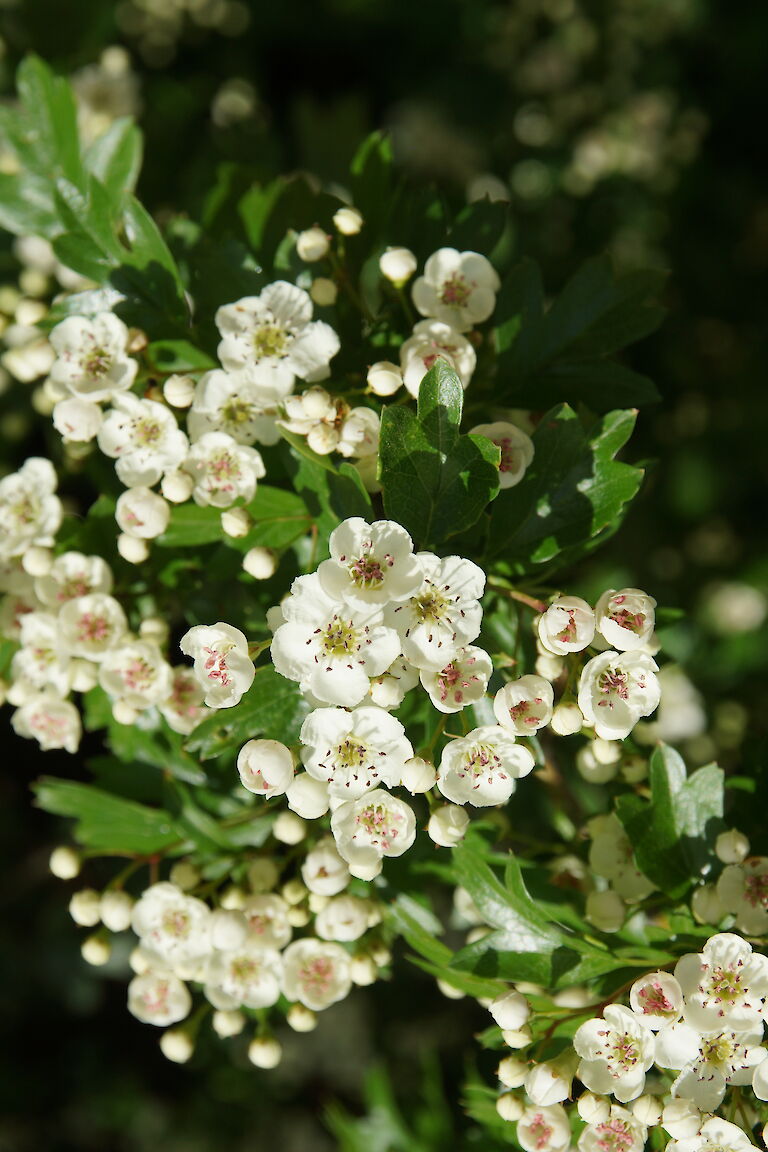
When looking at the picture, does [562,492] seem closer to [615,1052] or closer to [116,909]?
[615,1052]

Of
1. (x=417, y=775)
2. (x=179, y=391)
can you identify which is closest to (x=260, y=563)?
(x=179, y=391)

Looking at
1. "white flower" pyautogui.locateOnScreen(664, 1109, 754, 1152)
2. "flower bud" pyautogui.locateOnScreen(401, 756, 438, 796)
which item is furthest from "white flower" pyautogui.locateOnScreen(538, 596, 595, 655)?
"white flower" pyautogui.locateOnScreen(664, 1109, 754, 1152)

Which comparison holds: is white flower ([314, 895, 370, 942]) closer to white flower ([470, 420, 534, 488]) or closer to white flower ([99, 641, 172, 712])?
white flower ([99, 641, 172, 712])

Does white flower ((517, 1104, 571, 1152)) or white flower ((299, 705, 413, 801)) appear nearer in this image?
white flower ((299, 705, 413, 801))

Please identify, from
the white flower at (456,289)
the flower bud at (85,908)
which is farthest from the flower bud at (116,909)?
the white flower at (456,289)

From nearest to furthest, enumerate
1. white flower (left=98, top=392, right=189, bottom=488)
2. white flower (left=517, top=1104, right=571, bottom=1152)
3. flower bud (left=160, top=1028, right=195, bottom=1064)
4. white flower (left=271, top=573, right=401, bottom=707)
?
white flower (left=271, top=573, right=401, bottom=707)
white flower (left=517, top=1104, right=571, bottom=1152)
white flower (left=98, top=392, right=189, bottom=488)
flower bud (left=160, top=1028, right=195, bottom=1064)

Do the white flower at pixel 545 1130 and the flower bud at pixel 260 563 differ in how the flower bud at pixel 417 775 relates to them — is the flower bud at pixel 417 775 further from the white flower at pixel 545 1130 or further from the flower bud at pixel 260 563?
the white flower at pixel 545 1130
